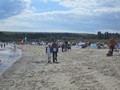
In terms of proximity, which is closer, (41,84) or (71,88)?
(71,88)

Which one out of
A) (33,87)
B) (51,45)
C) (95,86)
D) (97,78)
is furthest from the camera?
(51,45)

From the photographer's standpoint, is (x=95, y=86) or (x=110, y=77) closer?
(x=95, y=86)

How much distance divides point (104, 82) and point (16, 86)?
3.70 metres

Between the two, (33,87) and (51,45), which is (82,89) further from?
(51,45)

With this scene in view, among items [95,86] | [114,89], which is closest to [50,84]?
[95,86]

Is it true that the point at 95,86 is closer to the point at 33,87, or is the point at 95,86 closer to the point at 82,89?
the point at 82,89

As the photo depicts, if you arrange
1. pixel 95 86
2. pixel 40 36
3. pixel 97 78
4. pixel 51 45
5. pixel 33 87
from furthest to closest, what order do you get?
pixel 40 36
pixel 51 45
pixel 97 78
pixel 33 87
pixel 95 86

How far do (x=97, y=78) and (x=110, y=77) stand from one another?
0.55 metres

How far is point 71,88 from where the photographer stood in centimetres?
1101

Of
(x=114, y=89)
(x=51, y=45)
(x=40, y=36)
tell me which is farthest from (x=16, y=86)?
(x=40, y=36)

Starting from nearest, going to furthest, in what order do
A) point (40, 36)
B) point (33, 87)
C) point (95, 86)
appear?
point (95, 86) → point (33, 87) → point (40, 36)

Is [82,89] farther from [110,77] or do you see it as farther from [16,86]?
[16,86]

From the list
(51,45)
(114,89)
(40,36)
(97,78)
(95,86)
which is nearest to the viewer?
(114,89)

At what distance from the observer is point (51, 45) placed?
2333 centimetres
